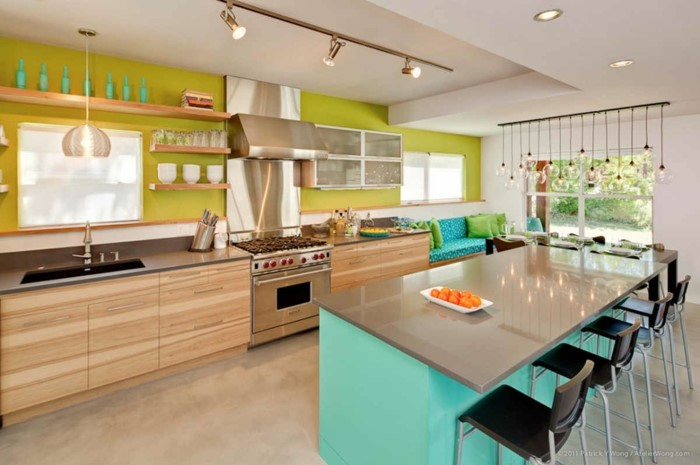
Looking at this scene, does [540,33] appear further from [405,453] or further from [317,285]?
[317,285]

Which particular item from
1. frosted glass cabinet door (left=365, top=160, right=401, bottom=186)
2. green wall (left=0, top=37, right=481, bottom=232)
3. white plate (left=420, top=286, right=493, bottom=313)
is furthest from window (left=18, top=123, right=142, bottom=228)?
white plate (left=420, top=286, right=493, bottom=313)

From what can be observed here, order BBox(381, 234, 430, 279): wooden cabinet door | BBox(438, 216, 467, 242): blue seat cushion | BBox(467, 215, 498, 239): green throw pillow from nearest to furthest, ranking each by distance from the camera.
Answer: BBox(381, 234, 430, 279): wooden cabinet door → BBox(438, 216, 467, 242): blue seat cushion → BBox(467, 215, 498, 239): green throw pillow

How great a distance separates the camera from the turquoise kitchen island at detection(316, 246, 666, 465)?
4.87 ft

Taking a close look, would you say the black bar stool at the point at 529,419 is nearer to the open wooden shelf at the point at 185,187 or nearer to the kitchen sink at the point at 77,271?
the kitchen sink at the point at 77,271

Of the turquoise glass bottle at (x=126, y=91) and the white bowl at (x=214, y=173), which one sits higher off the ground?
the turquoise glass bottle at (x=126, y=91)

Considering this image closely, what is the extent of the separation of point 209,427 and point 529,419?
191cm

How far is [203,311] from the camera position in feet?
10.3

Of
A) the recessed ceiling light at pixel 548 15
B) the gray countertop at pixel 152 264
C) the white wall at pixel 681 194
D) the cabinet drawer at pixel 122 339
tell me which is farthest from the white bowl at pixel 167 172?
the white wall at pixel 681 194

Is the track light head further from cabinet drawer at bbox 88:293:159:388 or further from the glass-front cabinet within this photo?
cabinet drawer at bbox 88:293:159:388

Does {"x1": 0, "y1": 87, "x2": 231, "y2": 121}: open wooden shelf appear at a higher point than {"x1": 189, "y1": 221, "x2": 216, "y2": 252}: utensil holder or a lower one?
higher

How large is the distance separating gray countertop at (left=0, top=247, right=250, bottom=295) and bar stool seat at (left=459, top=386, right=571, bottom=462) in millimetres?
2354

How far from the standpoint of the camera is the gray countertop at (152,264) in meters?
2.41

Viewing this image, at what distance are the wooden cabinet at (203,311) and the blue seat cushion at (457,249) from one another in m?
2.82

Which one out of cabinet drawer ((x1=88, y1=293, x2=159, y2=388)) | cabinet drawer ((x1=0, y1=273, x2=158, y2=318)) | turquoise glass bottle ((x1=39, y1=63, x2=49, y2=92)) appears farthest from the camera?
turquoise glass bottle ((x1=39, y1=63, x2=49, y2=92))
